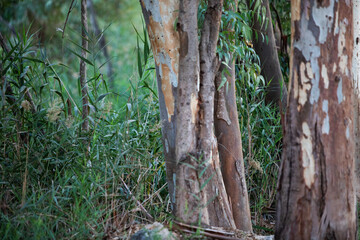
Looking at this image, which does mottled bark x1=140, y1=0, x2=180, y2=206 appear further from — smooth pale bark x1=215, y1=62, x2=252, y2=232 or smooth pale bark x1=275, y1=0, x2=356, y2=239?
smooth pale bark x1=275, y1=0, x2=356, y2=239

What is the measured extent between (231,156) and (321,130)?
0.87 meters

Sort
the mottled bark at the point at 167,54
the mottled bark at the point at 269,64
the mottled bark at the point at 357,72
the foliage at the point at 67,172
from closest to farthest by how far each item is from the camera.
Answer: the foliage at the point at 67,172 < the mottled bark at the point at 167,54 < the mottled bark at the point at 357,72 < the mottled bark at the point at 269,64

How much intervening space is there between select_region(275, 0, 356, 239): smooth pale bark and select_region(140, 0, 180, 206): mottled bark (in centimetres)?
71

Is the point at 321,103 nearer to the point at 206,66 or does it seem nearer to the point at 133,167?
the point at 206,66

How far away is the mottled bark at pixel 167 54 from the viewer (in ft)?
8.27

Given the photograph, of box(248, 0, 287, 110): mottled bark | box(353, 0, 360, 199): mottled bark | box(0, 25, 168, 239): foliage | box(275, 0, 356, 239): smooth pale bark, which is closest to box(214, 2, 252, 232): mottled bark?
box(0, 25, 168, 239): foliage

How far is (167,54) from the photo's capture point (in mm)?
2537

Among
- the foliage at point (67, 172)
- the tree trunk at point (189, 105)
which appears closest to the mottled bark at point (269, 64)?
the foliage at point (67, 172)

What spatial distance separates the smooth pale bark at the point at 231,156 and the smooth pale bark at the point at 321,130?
2.27ft

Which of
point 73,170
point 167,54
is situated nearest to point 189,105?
point 167,54

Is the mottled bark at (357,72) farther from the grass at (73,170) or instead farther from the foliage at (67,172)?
the foliage at (67,172)

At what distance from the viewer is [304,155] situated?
223 cm

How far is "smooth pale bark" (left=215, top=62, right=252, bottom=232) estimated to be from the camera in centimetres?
294

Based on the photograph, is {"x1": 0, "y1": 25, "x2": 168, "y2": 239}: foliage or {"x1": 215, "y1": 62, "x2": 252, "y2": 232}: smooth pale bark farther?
{"x1": 215, "y1": 62, "x2": 252, "y2": 232}: smooth pale bark
